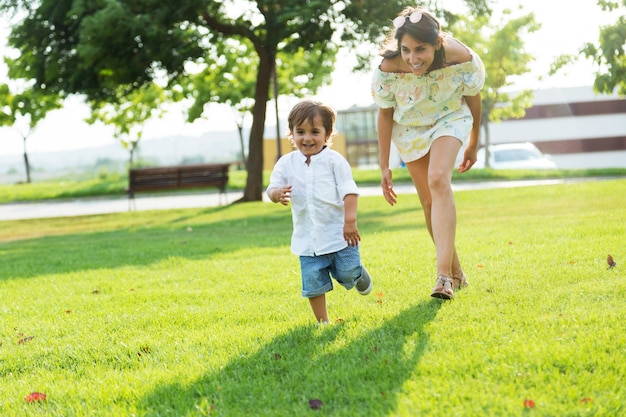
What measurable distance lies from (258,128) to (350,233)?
16.0 metres

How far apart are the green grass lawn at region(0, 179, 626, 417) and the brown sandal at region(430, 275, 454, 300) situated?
77 millimetres

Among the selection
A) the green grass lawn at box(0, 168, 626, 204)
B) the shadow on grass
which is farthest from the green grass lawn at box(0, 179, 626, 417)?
the green grass lawn at box(0, 168, 626, 204)

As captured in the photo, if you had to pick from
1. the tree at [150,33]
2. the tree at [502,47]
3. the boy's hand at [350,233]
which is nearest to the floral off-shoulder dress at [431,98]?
the boy's hand at [350,233]

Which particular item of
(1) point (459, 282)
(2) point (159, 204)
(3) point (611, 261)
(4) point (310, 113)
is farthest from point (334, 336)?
(2) point (159, 204)

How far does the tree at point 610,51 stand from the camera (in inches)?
645

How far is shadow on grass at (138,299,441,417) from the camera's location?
3.21 meters

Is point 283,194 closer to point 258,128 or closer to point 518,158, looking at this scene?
point 258,128

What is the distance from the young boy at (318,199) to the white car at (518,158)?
24.9 meters

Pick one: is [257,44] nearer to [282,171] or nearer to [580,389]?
[282,171]

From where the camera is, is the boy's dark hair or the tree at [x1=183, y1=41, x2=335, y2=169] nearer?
the boy's dark hair

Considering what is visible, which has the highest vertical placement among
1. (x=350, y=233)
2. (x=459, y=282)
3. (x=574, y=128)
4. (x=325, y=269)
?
(x=350, y=233)

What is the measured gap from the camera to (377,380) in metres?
3.42

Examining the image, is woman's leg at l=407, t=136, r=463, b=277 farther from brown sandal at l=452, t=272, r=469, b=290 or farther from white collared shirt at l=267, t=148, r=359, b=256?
white collared shirt at l=267, t=148, r=359, b=256

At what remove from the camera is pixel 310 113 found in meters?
4.56
